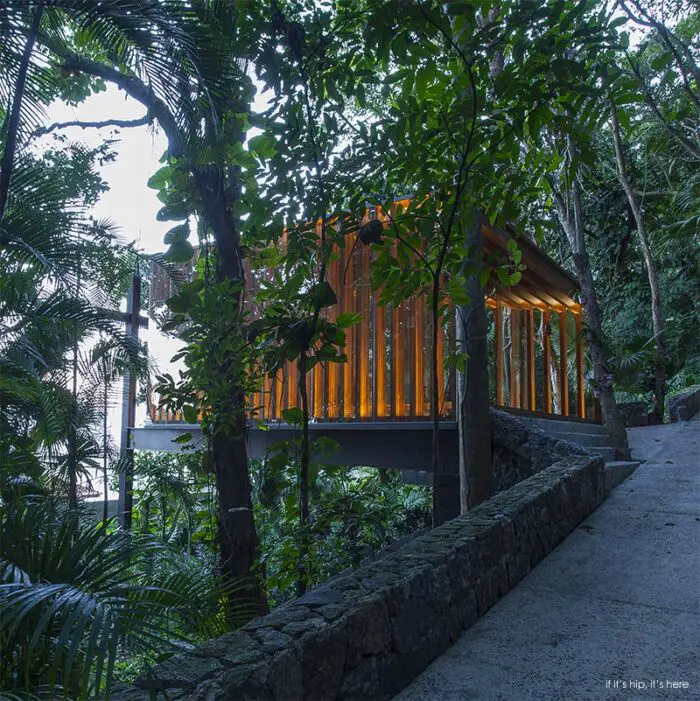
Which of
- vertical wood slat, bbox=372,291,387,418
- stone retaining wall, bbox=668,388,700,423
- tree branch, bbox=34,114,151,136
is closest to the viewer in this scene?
tree branch, bbox=34,114,151,136

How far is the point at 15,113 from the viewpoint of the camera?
103 inches

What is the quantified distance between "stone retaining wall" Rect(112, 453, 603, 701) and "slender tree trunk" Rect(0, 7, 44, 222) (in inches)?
79.9

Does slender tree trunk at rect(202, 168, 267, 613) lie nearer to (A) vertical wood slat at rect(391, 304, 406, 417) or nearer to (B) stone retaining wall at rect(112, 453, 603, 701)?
(B) stone retaining wall at rect(112, 453, 603, 701)

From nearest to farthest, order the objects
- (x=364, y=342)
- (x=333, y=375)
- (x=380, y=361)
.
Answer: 1. (x=380, y=361)
2. (x=364, y=342)
3. (x=333, y=375)

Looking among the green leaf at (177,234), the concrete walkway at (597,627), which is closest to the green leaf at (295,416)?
the green leaf at (177,234)

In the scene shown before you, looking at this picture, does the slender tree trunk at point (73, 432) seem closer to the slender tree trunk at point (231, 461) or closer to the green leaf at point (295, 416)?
the slender tree trunk at point (231, 461)

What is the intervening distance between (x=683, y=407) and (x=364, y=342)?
624 centimetres

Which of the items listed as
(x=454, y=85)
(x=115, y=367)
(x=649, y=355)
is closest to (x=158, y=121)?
(x=454, y=85)

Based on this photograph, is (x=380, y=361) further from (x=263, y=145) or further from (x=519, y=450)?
(x=263, y=145)

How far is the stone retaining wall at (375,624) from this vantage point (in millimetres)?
1472

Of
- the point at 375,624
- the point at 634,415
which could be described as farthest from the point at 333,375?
the point at 634,415

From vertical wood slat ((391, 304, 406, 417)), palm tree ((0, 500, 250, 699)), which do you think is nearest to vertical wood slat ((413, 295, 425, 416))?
vertical wood slat ((391, 304, 406, 417))

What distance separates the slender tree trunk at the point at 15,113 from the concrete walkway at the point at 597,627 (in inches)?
99.2

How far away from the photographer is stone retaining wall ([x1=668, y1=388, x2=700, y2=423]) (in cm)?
906
